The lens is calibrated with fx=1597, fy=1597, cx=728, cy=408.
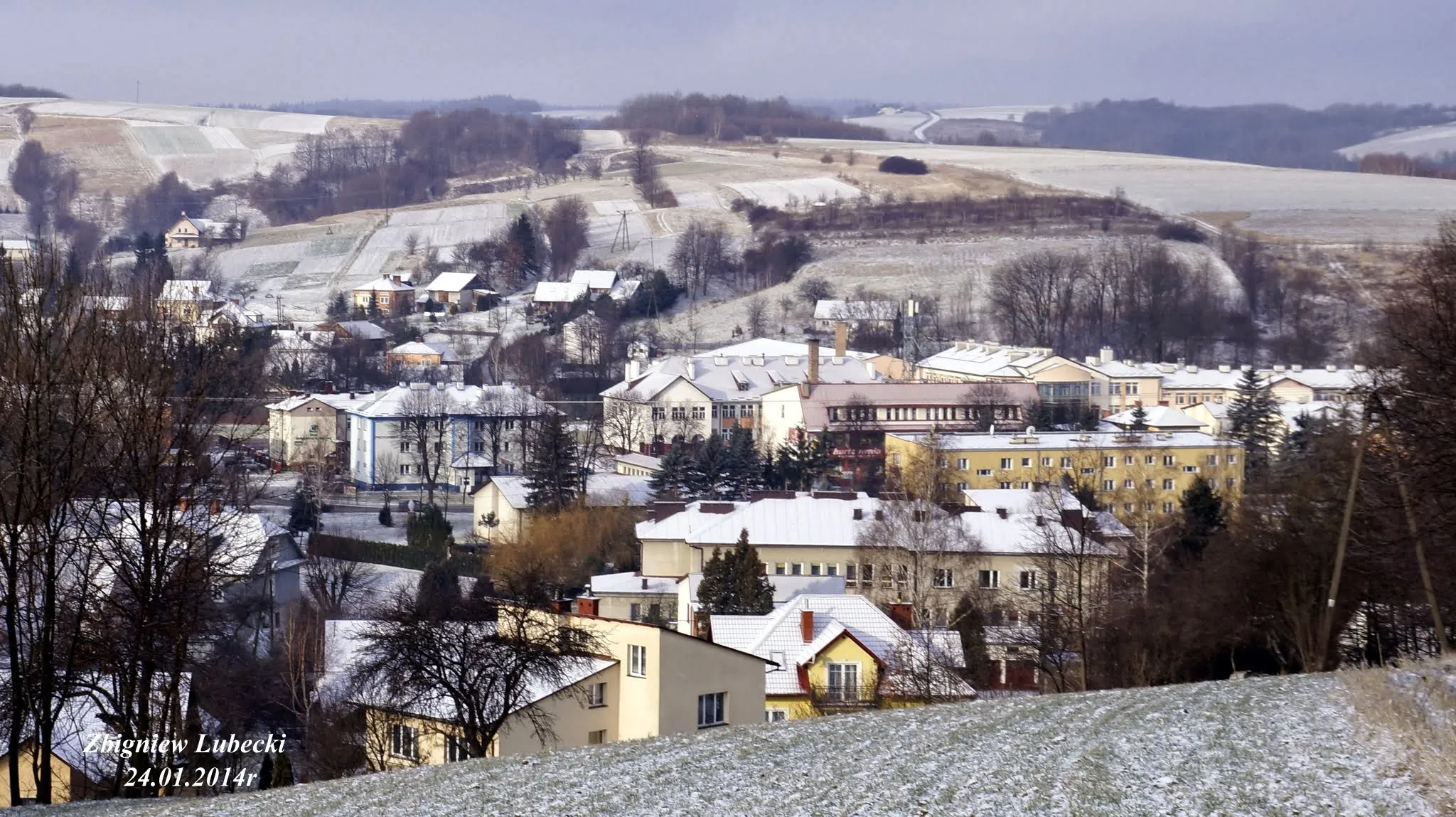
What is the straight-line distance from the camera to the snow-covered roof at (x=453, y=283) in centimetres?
6681

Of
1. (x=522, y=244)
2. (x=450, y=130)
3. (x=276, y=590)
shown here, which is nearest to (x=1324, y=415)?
(x=276, y=590)

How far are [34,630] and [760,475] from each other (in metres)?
24.5

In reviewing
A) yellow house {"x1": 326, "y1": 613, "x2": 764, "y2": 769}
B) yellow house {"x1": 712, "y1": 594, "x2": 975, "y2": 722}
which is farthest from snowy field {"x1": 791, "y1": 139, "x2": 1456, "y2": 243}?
yellow house {"x1": 326, "y1": 613, "x2": 764, "y2": 769}

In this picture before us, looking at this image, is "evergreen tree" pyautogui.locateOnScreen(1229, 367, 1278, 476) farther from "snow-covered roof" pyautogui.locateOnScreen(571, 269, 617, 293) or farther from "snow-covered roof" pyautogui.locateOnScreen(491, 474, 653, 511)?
"snow-covered roof" pyautogui.locateOnScreen(571, 269, 617, 293)

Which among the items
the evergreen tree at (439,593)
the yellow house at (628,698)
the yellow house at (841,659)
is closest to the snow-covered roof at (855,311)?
the evergreen tree at (439,593)

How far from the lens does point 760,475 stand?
3428cm

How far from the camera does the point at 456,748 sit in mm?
11875

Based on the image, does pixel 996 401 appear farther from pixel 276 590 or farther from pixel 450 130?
pixel 450 130

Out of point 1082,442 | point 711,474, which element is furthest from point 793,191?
point 711,474

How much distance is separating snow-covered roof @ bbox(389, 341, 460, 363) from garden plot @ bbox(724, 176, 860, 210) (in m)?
34.9

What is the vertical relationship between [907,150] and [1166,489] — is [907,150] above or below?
above

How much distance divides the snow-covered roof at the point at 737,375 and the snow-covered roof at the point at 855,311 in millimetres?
11275

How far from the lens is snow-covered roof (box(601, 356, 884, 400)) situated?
43.4m

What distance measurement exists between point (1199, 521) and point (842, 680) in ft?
36.0
